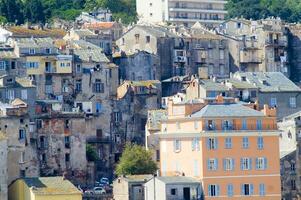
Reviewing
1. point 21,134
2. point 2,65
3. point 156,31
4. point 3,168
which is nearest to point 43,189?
point 3,168

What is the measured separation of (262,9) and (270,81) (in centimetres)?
4297

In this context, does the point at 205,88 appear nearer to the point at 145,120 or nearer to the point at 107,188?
the point at 145,120

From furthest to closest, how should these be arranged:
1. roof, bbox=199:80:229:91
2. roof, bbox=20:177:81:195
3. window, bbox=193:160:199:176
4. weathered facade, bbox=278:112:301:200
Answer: roof, bbox=199:80:229:91 → weathered facade, bbox=278:112:301:200 → window, bbox=193:160:199:176 → roof, bbox=20:177:81:195

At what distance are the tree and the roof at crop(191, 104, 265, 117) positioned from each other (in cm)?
572

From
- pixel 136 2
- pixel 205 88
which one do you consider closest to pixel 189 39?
pixel 205 88

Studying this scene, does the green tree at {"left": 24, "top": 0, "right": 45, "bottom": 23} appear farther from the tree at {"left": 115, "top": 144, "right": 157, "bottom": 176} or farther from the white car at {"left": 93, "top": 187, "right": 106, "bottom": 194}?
the white car at {"left": 93, "top": 187, "right": 106, "bottom": 194}

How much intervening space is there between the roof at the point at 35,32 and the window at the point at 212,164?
26846 mm

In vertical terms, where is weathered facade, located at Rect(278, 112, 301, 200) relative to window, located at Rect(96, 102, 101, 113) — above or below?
below

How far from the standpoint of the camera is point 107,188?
11019 centimetres

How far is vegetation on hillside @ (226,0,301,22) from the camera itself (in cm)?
16475

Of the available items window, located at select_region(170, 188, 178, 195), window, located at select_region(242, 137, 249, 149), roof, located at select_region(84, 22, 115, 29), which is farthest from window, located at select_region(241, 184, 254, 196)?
roof, located at select_region(84, 22, 115, 29)

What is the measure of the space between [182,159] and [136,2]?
62841 millimetres

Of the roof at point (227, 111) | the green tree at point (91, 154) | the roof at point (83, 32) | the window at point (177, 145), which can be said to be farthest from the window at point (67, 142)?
the roof at point (83, 32)

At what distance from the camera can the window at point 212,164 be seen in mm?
104312
